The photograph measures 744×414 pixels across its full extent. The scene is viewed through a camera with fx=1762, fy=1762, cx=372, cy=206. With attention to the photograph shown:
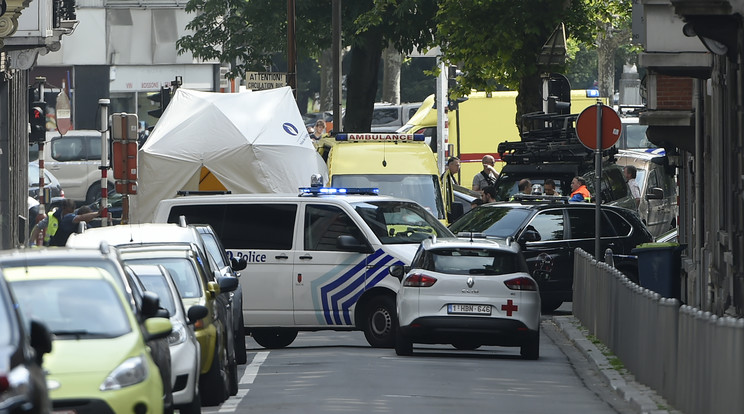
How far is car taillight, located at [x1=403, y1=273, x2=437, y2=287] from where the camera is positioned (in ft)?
61.9

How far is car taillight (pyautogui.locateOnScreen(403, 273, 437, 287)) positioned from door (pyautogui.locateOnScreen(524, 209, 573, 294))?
5607mm

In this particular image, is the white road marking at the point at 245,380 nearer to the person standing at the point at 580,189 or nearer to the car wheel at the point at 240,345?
the car wheel at the point at 240,345

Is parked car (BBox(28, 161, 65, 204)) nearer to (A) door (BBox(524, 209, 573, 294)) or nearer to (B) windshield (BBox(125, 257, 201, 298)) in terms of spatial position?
(A) door (BBox(524, 209, 573, 294))

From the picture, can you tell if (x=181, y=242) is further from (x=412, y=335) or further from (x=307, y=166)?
(x=307, y=166)

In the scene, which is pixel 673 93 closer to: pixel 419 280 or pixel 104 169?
pixel 419 280

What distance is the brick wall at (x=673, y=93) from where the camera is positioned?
25797 millimetres

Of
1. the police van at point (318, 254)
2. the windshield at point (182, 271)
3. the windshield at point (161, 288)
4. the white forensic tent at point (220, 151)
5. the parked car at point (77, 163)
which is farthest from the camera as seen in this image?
the parked car at point (77, 163)

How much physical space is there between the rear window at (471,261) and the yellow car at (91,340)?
310 inches

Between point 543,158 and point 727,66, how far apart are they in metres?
11.4

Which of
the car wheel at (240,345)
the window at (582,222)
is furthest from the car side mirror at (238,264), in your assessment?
the window at (582,222)

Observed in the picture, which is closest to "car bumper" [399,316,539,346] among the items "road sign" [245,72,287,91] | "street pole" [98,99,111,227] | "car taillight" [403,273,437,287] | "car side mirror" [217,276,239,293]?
"car taillight" [403,273,437,287]

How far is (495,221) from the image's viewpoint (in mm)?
25203

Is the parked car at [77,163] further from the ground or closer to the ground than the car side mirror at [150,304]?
further from the ground

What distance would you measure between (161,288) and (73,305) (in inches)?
109
